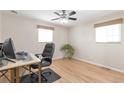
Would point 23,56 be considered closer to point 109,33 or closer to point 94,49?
point 109,33

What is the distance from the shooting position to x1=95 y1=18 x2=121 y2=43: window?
2568mm

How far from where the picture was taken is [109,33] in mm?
2746

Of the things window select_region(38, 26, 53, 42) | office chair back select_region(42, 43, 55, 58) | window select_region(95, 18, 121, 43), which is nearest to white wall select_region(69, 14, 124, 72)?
window select_region(95, 18, 121, 43)

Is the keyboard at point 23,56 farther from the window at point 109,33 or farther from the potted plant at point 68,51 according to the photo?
the window at point 109,33

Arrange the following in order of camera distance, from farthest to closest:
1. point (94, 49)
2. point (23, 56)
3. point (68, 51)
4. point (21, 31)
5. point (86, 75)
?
1. point (68, 51)
2. point (94, 49)
3. point (86, 75)
4. point (23, 56)
5. point (21, 31)

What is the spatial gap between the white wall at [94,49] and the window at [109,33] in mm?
159

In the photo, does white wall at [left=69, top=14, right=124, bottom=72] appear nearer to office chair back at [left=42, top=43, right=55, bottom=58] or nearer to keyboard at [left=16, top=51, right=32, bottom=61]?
office chair back at [left=42, top=43, right=55, bottom=58]

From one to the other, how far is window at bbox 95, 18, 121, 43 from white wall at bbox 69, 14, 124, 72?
159 millimetres

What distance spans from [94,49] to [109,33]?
0.76 metres

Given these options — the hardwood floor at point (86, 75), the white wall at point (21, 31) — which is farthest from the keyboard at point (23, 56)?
the hardwood floor at point (86, 75)

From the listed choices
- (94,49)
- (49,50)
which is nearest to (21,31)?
(49,50)

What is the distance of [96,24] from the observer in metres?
3.15
